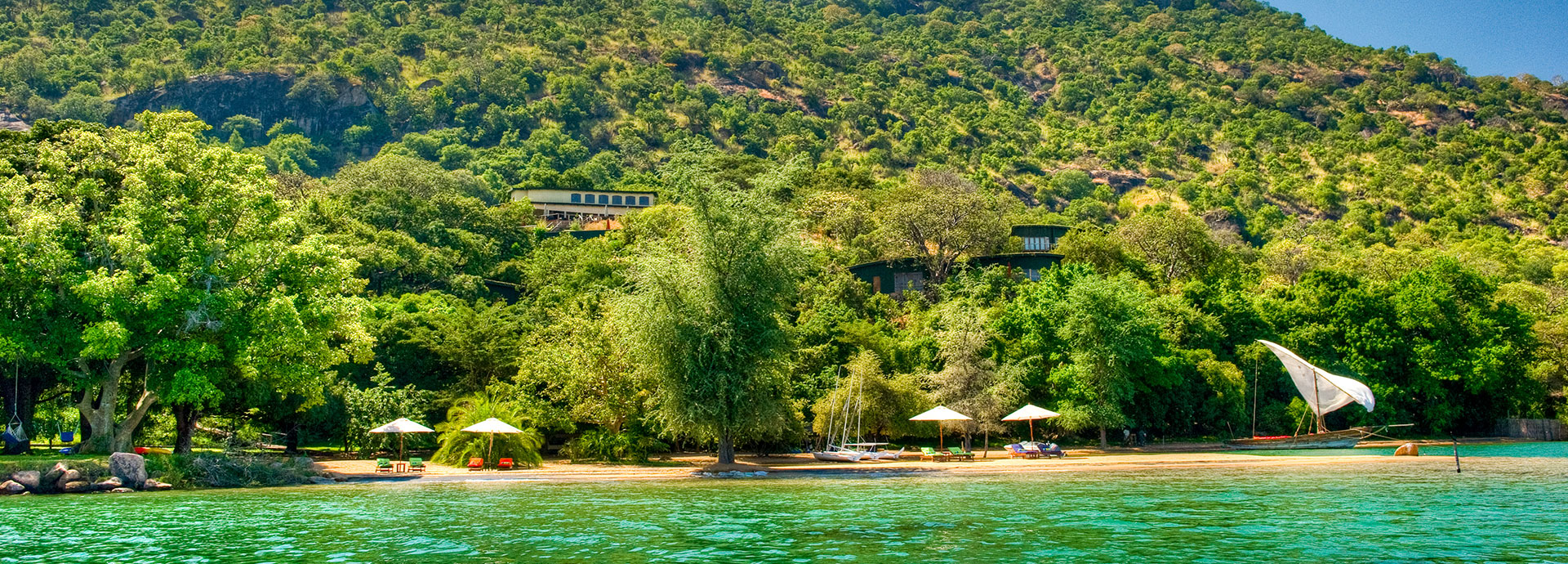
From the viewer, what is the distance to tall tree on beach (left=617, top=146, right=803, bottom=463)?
34.7 meters

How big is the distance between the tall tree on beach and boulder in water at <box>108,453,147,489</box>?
14.4 meters

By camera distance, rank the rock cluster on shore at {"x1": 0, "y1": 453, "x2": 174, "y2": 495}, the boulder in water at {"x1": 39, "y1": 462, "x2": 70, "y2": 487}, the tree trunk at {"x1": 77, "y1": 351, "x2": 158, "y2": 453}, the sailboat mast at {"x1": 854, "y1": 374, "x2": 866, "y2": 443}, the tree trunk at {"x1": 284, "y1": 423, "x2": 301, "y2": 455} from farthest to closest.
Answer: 1. the sailboat mast at {"x1": 854, "y1": 374, "x2": 866, "y2": 443}
2. the tree trunk at {"x1": 284, "y1": 423, "x2": 301, "y2": 455}
3. the tree trunk at {"x1": 77, "y1": 351, "x2": 158, "y2": 453}
4. the boulder in water at {"x1": 39, "y1": 462, "x2": 70, "y2": 487}
5. the rock cluster on shore at {"x1": 0, "y1": 453, "x2": 174, "y2": 495}

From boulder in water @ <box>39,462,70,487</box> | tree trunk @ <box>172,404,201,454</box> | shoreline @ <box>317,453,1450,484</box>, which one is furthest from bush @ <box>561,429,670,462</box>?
boulder in water @ <box>39,462,70,487</box>

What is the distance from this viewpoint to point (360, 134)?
158 metres

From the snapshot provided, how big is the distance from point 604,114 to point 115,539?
148693mm

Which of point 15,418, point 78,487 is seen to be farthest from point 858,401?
point 15,418

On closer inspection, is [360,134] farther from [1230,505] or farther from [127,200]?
[1230,505]

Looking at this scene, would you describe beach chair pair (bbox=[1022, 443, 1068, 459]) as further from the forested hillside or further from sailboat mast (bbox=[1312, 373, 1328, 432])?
sailboat mast (bbox=[1312, 373, 1328, 432])

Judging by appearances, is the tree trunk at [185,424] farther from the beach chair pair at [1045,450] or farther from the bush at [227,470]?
the beach chair pair at [1045,450]

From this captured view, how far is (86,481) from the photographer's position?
1148 inches

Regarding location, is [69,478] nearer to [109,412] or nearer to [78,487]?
[78,487]

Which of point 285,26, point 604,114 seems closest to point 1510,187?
point 604,114

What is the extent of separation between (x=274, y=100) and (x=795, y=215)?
12353 cm

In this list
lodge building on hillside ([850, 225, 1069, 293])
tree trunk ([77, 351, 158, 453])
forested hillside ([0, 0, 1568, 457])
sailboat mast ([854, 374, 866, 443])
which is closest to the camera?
tree trunk ([77, 351, 158, 453])
